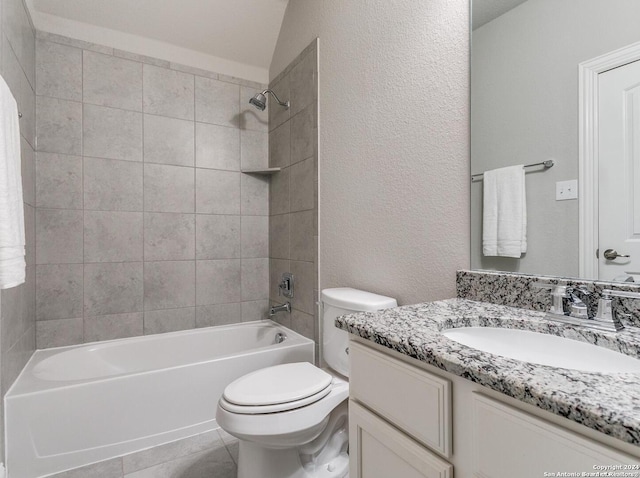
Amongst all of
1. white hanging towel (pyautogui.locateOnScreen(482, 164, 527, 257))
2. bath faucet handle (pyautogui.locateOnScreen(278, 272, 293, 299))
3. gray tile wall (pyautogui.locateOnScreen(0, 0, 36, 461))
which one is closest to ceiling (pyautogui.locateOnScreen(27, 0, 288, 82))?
gray tile wall (pyautogui.locateOnScreen(0, 0, 36, 461))

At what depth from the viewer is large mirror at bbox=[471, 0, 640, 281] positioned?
81 cm

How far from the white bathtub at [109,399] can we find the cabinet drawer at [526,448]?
1.58 metres

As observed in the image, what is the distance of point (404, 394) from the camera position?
2.33 feet

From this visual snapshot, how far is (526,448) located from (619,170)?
71 cm

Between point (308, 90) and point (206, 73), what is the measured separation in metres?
0.89

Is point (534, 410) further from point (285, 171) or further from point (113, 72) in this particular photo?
point (113, 72)

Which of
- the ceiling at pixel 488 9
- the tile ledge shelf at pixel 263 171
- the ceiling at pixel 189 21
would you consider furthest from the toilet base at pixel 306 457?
the ceiling at pixel 189 21

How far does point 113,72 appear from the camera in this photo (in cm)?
220

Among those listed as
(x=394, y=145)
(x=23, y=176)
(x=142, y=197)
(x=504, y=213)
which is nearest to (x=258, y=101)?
(x=142, y=197)

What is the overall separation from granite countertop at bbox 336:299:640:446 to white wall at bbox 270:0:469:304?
355 mm

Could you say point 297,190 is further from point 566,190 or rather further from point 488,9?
point 566,190

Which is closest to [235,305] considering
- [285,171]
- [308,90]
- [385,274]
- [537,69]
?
[285,171]

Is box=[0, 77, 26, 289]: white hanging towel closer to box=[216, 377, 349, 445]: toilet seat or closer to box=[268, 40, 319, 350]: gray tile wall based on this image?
box=[216, 377, 349, 445]: toilet seat

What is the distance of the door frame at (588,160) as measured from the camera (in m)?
0.86
